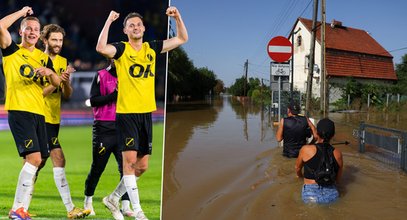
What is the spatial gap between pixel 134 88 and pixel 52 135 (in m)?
0.71

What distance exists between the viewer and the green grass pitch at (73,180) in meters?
2.88

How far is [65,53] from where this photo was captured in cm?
286

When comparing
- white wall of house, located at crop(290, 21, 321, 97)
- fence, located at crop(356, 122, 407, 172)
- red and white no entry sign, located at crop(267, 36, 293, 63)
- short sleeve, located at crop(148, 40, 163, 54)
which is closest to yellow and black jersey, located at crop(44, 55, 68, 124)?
short sleeve, located at crop(148, 40, 163, 54)

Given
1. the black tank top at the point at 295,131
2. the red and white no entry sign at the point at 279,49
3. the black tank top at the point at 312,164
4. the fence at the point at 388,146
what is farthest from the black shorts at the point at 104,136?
the red and white no entry sign at the point at 279,49

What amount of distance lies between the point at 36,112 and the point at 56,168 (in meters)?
0.42

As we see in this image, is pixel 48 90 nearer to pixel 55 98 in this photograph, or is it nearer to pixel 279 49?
pixel 55 98

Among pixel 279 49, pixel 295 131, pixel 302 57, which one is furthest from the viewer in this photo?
pixel 302 57

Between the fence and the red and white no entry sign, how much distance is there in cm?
209

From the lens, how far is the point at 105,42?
2.65m

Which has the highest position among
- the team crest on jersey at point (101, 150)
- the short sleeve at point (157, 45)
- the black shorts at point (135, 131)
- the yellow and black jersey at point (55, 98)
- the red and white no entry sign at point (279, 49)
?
the red and white no entry sign at point (279, 49)

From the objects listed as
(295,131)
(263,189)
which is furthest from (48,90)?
(295,131)

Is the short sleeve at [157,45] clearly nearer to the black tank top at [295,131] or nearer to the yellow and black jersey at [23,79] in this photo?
the yellow and black jersey at [23,79]

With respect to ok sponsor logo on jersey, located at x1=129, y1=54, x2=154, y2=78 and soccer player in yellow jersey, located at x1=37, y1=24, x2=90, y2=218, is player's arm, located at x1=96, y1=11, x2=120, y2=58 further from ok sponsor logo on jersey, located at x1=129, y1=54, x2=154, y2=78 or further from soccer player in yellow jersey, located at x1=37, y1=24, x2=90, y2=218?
soccer player in yellow jersey, located at x1=37, y1=24, x2=90, y2=218

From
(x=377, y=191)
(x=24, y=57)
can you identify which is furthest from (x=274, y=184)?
(x=24, y=57)
